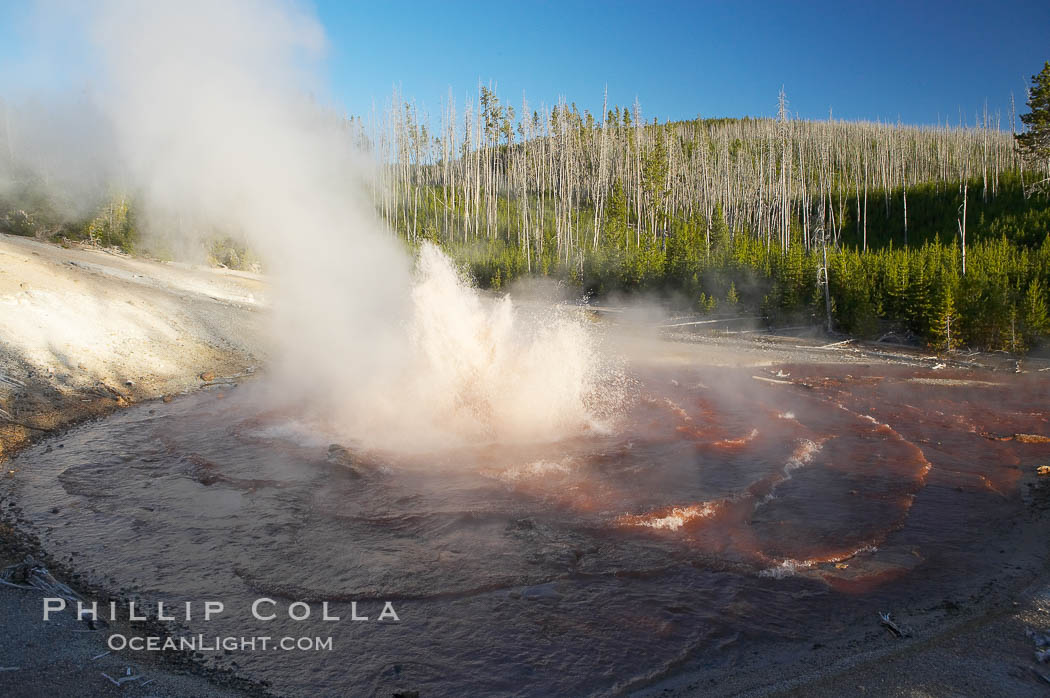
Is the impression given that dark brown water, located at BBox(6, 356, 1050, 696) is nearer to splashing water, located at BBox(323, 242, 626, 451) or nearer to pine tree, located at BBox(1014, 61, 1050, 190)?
splashing water, located at BBox(323, 242, 626, 451)

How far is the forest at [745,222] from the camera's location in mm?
25172

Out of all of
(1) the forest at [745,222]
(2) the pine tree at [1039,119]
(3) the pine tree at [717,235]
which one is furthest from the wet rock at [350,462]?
(2) the pine tree at [1039,119]

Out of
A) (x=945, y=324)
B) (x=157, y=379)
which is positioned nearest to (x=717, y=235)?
(x=945, y=324)

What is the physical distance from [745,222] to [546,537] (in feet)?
190

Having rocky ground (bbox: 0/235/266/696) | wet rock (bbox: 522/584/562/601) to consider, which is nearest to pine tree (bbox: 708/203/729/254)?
rocky ground (bbox: 0/235/266/696)

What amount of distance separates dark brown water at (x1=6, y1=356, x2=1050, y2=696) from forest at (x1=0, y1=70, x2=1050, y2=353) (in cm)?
1374

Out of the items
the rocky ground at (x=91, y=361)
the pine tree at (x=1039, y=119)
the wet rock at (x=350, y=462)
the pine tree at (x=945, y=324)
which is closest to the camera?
the rocky ground at (x=91, y=361)

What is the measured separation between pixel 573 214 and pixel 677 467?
52.1 m

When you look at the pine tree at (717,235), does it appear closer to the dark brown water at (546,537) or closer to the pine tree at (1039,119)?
the pine tree at (1039,119)

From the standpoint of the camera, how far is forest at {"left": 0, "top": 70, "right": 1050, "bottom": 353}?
25.2 m

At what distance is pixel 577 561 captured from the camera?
715cm

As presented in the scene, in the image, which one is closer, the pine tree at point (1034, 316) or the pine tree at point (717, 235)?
the pine tree at point (1034, 316)

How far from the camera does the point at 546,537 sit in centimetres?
773

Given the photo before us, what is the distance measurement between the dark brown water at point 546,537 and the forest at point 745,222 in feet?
45.1
